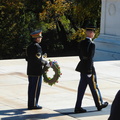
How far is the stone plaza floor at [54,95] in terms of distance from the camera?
273 inches

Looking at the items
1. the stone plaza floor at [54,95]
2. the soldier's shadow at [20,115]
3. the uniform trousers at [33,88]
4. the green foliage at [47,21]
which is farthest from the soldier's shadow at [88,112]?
the green foliage at [47,21]

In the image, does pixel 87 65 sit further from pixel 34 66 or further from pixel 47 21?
pixel 47 21

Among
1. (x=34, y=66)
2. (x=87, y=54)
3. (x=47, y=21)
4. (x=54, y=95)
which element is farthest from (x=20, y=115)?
(x=47, y=21)

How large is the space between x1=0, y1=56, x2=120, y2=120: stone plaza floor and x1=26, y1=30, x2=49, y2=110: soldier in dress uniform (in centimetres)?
27

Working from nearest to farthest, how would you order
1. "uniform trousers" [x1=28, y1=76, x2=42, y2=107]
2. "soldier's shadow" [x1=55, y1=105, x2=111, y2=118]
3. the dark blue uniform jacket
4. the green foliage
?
the dark blue uniform jacket → "soldier's shadow" [x1=55, y1=105, x2=111, y2=118] → "uniform trousers" [x1=28, y1=76, x2=42, y2=107] → the green foliage

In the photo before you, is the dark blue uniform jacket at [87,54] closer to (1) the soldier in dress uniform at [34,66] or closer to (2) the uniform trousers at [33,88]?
→ (1) the soldier in dress uniform at [34,66]

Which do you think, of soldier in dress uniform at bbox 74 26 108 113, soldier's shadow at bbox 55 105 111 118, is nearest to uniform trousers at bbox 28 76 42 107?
soldier's shadow at bbox 55 105 111 118

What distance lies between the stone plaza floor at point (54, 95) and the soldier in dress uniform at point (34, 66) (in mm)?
266

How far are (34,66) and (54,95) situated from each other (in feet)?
5.25

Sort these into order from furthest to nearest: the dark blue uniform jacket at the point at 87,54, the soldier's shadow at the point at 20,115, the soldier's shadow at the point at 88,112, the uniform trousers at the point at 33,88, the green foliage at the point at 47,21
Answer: the green foliage at the point at 47,21 < the uniform trousers at the point at 33,88 < the soldier's shadow at the point at 88,112 < the dark blue uniform jacket at the point at 87,54 < the soldier's shadow at the point at 20,115

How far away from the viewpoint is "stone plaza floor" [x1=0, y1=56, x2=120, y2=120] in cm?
694

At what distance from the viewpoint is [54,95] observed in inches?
336

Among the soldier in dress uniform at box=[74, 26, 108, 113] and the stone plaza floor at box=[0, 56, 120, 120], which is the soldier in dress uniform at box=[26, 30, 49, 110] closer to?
the stone plaza floor at box=[0, 56, 120, 120]

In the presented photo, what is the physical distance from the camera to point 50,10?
29219 mm
